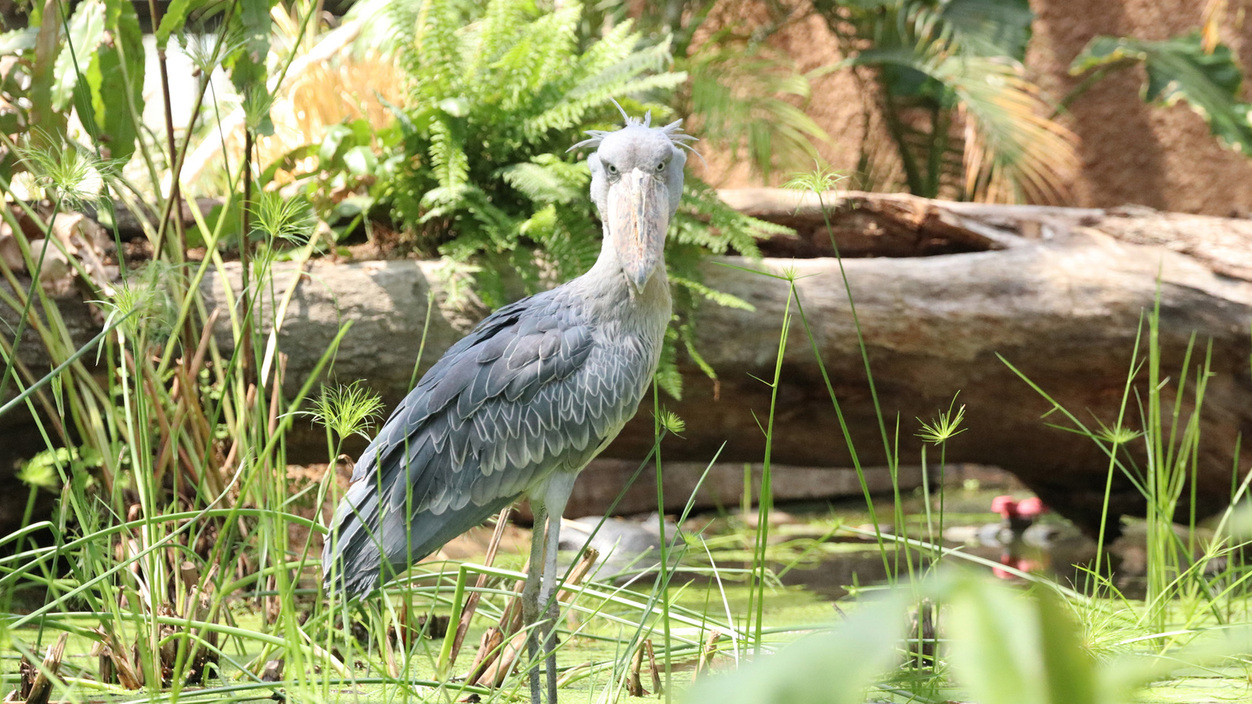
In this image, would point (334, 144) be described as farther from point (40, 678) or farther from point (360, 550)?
point (40, 678)

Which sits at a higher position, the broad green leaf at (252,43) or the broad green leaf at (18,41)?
the broad green leaf at (18,41)

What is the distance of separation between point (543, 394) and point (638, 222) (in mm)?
393

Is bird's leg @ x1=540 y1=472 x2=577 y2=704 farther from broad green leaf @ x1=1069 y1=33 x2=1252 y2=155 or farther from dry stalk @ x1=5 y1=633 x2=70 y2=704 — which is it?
broad green leaf @ x1=1069 y1=33 x2=1252 y2=155

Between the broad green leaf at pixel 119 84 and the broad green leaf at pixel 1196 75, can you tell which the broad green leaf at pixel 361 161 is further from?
the broad green leaf at pixel 1196 75

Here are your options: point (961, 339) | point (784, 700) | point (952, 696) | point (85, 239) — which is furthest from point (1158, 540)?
point (85, 239)

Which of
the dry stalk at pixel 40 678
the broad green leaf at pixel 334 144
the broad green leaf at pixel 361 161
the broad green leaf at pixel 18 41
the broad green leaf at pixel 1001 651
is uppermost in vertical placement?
the broad green leaf at pixel 18 41

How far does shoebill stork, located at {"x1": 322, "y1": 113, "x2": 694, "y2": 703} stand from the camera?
1.86 meters

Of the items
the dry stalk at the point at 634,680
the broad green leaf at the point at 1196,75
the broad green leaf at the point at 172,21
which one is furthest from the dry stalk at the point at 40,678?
the broad green leaf at the point at 1196,75

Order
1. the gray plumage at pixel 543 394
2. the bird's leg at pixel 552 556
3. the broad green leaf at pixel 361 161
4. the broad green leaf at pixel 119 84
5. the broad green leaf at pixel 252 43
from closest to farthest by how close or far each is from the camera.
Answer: the bird's leg at pixel 552 556 < the gray plumage at pixel 543 394 < the broad green leaf at pixel 252 43 < the broad green leaf at pixel 119 84 < the broad green leaf at pixel 361 161

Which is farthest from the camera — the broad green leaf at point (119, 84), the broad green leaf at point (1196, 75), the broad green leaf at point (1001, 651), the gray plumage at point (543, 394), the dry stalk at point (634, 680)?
the broad green leaf at point (1196, 75)

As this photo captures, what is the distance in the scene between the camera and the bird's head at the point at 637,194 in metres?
1.82

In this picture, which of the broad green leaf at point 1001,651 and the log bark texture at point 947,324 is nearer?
the broad green leaf at point 1001,651

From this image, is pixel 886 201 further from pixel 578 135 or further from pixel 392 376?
pixel 392 376

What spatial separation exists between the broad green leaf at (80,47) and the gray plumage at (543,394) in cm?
118
